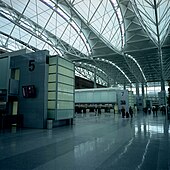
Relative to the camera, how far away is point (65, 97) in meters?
16.6

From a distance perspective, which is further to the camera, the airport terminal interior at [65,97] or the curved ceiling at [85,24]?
the curved ceiling at [85,24]

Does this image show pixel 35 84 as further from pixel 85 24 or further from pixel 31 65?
pixel 85 24

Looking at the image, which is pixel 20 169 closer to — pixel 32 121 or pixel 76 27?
pixel 32 121

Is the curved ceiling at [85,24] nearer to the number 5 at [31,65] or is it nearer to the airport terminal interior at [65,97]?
the airport terminal interior at [65,97]

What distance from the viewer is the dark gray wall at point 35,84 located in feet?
48.6

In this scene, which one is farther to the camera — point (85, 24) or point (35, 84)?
point (85, 24)

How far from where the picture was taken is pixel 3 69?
1535 cm

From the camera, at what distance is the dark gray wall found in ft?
48.6

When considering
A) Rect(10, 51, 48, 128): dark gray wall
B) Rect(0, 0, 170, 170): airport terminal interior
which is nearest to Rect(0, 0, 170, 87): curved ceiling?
Rect(0, 0, 170, 170): airport terminal interior

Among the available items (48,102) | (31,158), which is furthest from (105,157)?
(48,102)

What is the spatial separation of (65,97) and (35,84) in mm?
3073

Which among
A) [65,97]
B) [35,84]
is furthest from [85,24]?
[35,84]

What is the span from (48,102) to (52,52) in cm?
3428

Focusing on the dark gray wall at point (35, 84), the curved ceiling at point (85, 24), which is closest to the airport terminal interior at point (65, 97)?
the dark gray wall at point (35, 84)
